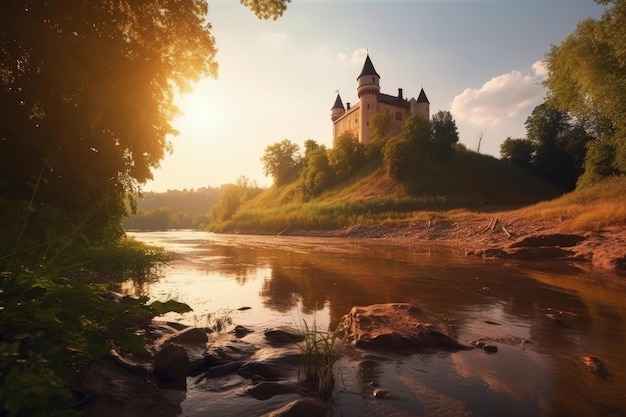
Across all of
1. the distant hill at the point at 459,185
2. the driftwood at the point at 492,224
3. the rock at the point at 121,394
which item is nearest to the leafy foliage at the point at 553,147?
the distant hill at the point at 459,185

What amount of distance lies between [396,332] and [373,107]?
253 feet

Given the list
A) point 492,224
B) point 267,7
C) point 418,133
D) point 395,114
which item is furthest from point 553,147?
point 267,7

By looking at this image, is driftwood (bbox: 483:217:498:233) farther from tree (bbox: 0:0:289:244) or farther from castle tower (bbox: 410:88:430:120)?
castle tower (bbox: 410:88:430:120)

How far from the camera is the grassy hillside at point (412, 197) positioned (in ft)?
144

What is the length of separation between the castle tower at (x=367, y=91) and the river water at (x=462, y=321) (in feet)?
219

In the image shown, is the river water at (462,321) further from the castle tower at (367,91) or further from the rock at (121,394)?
the castle tower at (367,91)

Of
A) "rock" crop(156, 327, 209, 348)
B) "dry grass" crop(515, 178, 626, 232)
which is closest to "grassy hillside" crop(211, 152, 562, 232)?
"dry grass" crop(515, 178, 626, 232)

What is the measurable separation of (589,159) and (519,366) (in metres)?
43.5

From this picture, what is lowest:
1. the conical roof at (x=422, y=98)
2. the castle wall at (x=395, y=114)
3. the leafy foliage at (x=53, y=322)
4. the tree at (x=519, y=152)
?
the leafy foliage at (x=53, y=322)

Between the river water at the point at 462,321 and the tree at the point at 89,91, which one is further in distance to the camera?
the tree at the point at 89,91

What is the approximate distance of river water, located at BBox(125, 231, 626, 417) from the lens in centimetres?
409

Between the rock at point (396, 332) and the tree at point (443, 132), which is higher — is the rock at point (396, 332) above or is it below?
below

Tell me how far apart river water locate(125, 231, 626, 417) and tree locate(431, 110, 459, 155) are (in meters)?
56.6

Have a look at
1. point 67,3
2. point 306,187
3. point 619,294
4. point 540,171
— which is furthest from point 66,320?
point 540,171
